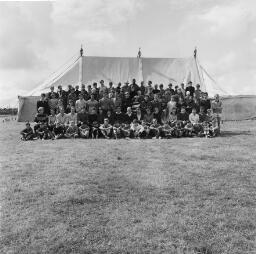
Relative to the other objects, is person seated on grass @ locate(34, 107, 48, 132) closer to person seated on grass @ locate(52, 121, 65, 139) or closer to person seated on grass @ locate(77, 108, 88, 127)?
person seated on grass @ locate(52, 121, 65, 139)

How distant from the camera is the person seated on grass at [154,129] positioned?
32.6ft

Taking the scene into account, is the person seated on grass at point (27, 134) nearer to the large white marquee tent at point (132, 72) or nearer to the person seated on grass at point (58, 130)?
the person seated on grass at point (58, 130)

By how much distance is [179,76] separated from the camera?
16.7m

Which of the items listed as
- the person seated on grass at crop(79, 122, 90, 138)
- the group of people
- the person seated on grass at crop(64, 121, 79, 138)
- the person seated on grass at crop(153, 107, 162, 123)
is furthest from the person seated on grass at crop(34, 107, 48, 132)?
the person seated on grass at crop(153, 107, 162, 123)

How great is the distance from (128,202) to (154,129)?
18.7 ft

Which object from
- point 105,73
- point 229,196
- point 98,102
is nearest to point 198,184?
point 229,196

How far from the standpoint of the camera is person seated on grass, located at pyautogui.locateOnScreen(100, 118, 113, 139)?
9.97 m

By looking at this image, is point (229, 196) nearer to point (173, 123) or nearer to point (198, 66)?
point (173, 123)

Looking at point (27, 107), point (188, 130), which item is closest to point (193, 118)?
point (188, 130)

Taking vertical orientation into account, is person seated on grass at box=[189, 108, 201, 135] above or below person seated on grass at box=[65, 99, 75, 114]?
below

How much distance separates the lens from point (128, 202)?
4.39 meters

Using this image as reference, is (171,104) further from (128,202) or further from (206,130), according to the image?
(128,202)

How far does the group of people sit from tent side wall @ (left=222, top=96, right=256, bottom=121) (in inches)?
198

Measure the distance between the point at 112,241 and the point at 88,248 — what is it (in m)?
0.23
